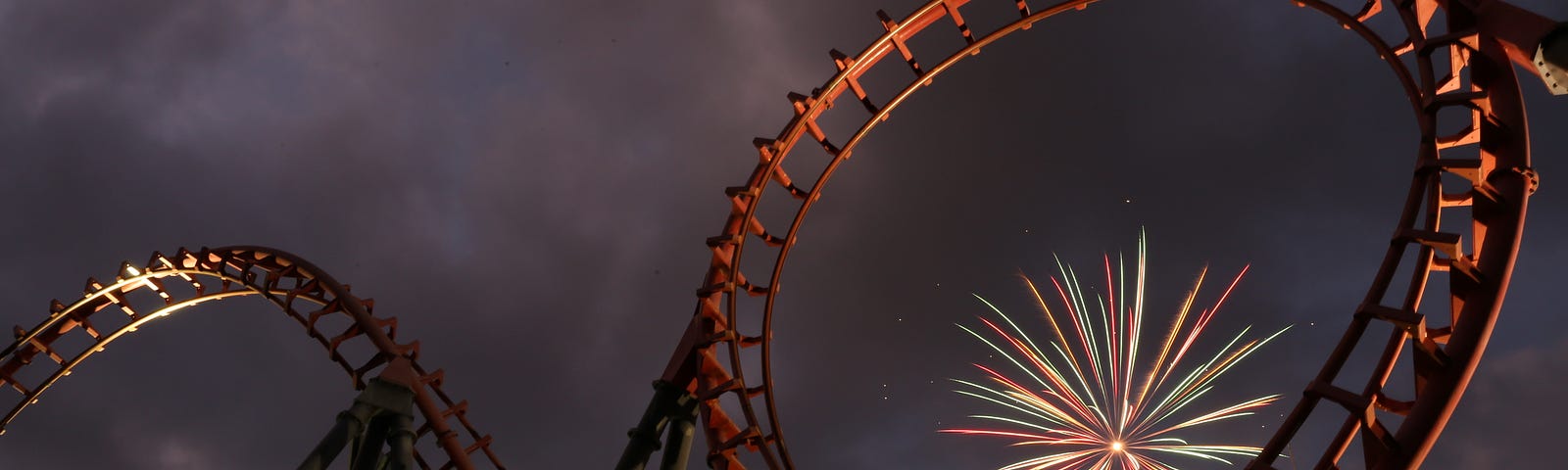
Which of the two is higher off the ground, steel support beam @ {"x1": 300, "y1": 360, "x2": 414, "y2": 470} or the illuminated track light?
steel support beam @ {"x1": 300, "y1": 360, "x2": 414, "y2": 470}

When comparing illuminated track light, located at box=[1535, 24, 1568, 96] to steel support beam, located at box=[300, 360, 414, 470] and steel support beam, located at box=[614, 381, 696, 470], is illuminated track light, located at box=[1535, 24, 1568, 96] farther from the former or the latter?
steel support beam, located at box=[300, 360, 414, 470]

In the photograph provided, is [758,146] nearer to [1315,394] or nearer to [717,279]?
[717,279]

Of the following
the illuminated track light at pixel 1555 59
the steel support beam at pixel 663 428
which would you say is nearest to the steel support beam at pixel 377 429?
the steel support beam at pixel 663 428

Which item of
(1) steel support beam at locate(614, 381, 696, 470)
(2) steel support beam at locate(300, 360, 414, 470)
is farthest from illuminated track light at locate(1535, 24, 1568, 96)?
(2) steel support beam at locate(300, 360, 414, 470)

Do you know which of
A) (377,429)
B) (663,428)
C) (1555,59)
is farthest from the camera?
(377,429)

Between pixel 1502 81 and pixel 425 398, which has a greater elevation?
pixel 425 398

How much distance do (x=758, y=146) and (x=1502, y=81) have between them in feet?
25.5

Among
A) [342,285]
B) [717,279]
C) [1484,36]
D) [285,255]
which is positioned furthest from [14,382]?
[1484,36]

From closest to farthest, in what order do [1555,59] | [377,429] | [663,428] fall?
1. [1555,59]
2. [663,428]
3. [377,429]

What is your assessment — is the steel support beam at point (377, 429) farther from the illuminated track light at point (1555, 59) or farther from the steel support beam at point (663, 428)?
the illuminated track light at point (1555, 59)

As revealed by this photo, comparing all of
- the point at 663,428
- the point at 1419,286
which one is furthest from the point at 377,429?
the point at 1419,286

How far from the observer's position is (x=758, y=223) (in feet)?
43.7

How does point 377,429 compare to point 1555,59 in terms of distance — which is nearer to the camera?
point 1555,59

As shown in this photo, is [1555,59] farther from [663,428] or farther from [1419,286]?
[663,428]
